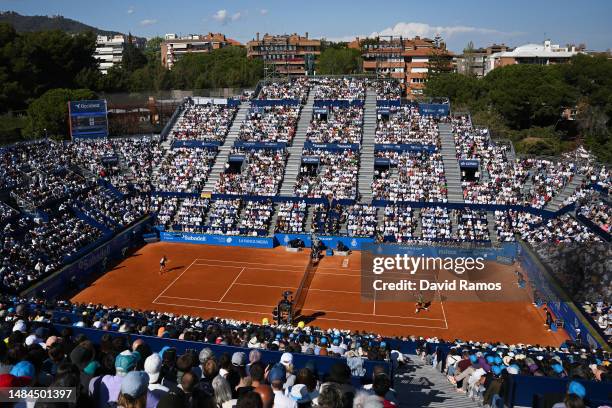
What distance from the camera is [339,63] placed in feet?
359

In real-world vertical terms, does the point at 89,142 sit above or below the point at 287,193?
above

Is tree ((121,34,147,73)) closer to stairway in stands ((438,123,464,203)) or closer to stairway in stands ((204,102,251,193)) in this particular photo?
stairway in stands ((204,102,251,193))

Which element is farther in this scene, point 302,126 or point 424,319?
point 302,126

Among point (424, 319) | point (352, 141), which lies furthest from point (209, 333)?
point (352, 141)

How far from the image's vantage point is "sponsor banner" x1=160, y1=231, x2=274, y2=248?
4259 cm

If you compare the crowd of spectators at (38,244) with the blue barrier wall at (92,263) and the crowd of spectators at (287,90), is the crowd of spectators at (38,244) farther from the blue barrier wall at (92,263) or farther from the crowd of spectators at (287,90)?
the crowd of spectators at (287,90)

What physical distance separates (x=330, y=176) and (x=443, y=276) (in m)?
20.5

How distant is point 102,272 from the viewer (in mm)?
36812

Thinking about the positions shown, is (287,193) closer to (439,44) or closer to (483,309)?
(483,309)

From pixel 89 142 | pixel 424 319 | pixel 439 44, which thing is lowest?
pixel 424 319

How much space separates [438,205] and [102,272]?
25941mm

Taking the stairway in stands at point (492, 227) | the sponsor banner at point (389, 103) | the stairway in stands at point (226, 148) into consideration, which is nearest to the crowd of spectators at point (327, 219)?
the stairway in stands at point (226, 148)

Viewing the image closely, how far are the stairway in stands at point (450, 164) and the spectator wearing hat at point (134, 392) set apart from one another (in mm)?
39508

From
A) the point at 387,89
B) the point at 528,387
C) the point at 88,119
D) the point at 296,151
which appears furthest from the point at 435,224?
the point at 88,119
